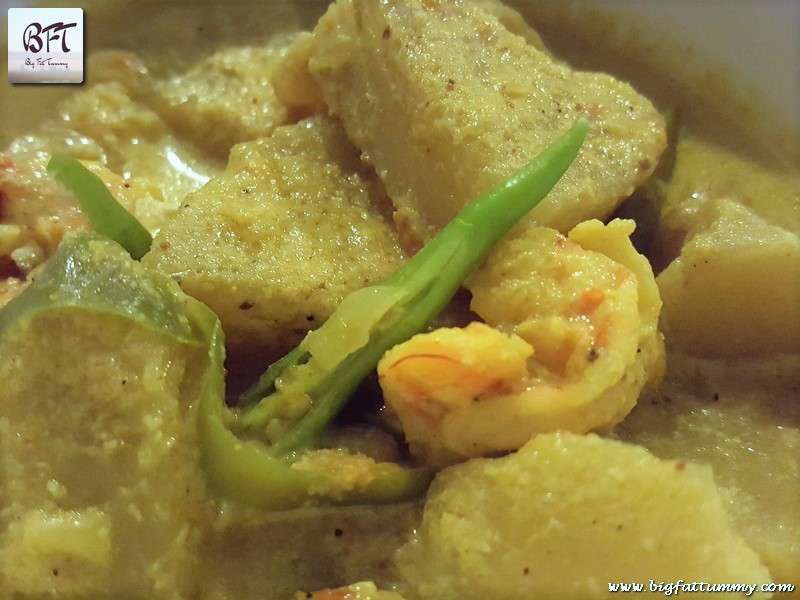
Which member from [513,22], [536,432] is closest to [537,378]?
[536,432]

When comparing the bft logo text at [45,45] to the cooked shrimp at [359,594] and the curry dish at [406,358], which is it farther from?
the cooked shrimp at [359,594]

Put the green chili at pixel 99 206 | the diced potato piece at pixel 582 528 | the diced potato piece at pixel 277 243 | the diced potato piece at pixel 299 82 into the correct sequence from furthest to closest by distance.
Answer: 1. the diced potato piece at pixel 299 82
2. the green chili at pixel 99 206
3. the diced potato piece at pixel 277 243
4. the diced potato piece at pixel 582 528

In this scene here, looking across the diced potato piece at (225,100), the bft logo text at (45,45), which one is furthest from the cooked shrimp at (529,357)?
the bft logo text at (45,45)

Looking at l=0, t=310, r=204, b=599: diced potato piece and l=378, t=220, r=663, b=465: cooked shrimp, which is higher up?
l=378, t=220, r=663, b=465: cooked shrimp

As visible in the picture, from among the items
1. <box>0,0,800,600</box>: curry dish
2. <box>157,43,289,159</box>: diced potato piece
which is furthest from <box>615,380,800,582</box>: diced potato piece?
<box>157,43,289,159</box>: diced potato piece

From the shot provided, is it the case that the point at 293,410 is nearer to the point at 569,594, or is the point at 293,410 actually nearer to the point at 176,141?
the point at 569,594

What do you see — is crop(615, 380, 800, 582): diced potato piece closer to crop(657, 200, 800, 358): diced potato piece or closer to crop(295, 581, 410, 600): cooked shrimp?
crop(657, 200, 800, 358): diced potato piece
